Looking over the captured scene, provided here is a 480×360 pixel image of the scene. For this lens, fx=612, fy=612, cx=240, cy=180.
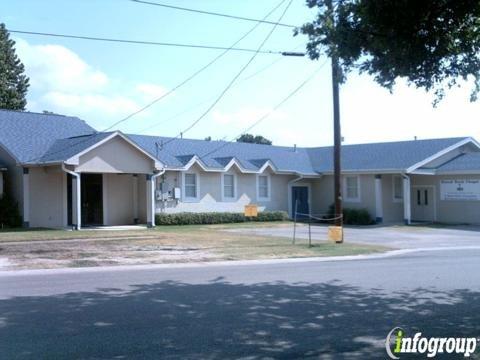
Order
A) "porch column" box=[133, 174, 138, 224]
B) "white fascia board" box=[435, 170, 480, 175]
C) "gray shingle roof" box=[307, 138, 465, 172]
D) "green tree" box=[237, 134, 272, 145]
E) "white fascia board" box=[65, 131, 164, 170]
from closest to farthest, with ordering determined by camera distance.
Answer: "white fascia board" box=[65, 131, 164, 170] < "porch column" box=[133, 174, 138, 224] < "white fascia board" box=[435, 170, 480, 175] < "gray shingle roof" box=[307, 138, 465, 172] < "green tree" box=[237, 134, 272, 145]

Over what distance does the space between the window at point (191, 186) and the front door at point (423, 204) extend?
13661 mm

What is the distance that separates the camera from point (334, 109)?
22.0 metres

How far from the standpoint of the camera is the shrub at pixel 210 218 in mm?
31203

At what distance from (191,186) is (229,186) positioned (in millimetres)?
2785

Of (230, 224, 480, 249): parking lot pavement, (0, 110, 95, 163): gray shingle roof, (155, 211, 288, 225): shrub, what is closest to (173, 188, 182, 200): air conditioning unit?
(155, 211, 288, 225): shrub

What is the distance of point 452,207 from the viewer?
1390 inches

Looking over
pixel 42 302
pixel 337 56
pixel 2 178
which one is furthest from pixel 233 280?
pixel 2 178

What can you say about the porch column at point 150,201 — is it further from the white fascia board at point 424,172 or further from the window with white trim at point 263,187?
the white fascia board at point 424,172

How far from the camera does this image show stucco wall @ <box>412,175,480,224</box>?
3428 centimetres

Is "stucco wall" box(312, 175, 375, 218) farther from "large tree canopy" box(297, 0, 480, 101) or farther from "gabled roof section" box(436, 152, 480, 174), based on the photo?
"large tree canopy" box(297, 0, 480, 101)

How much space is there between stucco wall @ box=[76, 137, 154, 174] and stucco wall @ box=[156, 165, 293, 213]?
2756mm

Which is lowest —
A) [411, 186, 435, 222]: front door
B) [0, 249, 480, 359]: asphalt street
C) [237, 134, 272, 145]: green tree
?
[0, 249, 480, 359]: asphalt street

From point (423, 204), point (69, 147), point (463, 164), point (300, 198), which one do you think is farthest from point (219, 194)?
point (463, 164)

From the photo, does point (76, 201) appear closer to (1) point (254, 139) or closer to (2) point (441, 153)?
(2) point (441, 153)
